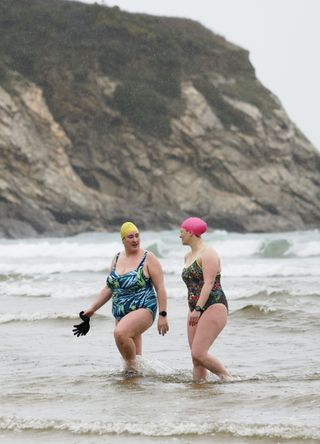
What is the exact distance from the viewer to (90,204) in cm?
5453

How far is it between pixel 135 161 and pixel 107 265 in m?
30.8

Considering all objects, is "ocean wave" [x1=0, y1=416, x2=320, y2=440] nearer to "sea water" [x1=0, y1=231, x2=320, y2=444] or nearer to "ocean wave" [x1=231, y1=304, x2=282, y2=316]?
"sea water" [x1=0, y1=231, x2=320, y2=444]

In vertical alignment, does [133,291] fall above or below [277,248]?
above

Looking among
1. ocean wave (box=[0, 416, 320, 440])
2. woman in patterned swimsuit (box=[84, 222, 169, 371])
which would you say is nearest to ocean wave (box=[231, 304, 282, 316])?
woman in patterned swimsuit (box=[84, 222, 169, 371])

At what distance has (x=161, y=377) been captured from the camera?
905 cm

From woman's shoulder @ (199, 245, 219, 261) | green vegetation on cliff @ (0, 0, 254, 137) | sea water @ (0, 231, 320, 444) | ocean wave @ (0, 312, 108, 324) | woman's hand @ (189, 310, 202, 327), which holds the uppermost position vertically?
green vegetation on cliff @ (0, 0, 254, 137)

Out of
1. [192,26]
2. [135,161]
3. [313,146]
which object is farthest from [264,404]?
[192,26]

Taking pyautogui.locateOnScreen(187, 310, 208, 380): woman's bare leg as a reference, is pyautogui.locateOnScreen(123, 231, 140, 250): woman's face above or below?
above

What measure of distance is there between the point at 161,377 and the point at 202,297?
1223mm

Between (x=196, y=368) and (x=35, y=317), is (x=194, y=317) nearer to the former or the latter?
(x=196, y=368)

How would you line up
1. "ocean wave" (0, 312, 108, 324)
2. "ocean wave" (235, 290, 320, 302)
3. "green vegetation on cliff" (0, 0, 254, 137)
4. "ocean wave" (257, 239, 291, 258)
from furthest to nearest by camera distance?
"green vegetation on cliff" (0, 0, 254, 137), "ocean wave" (257, 239, 291, 258), "ocean wave" (235, 290, 320, 302), "ocean wave" (0, 312, 108, 324)

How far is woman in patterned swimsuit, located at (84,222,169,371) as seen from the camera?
8680mm

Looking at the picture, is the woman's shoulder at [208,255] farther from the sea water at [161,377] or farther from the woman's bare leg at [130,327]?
the sea water at [161,377]

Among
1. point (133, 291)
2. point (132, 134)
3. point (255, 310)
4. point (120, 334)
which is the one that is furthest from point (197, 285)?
point (132, 134)
